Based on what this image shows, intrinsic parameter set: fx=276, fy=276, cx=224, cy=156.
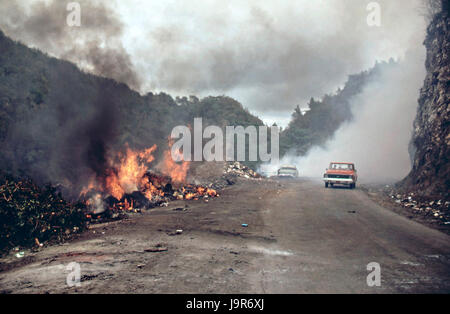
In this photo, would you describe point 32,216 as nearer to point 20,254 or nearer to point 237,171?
point 20,254

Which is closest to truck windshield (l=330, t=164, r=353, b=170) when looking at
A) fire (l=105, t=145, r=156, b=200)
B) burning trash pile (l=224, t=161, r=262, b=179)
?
burning trash pile (l=224, t=161, r=262, b=179)

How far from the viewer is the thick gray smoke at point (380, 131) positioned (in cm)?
4806

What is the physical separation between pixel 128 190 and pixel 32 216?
5355 millimetres

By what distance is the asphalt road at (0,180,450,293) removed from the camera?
4.56 meters

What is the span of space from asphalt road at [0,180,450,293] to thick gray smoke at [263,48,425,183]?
36343 millimetres

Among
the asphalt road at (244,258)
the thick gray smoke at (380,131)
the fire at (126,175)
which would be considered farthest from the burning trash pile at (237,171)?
the asphalt road at (244,258)

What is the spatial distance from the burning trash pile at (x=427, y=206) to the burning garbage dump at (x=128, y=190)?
1032 cm

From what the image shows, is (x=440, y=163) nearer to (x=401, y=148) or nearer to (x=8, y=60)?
(x=8, y=60)

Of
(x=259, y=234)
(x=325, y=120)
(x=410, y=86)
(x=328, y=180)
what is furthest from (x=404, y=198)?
(x=325, y=120)

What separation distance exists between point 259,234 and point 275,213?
11.5ft

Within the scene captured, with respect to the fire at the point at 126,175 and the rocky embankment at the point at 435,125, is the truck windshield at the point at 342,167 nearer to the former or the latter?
the rocky embankment at the point at 435,125

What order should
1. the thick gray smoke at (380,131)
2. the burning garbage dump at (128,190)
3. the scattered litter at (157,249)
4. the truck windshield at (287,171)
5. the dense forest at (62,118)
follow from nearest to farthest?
the scattered litter at (157,249), the burning garbage dump at (128,190), the dense forest at (62,118), the truck windshield at (287,171), the thick gray smoke at (380,131)

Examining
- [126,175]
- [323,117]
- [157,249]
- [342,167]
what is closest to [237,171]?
[342,167]

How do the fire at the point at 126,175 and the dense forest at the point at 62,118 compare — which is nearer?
the fire at the point at 126,175
